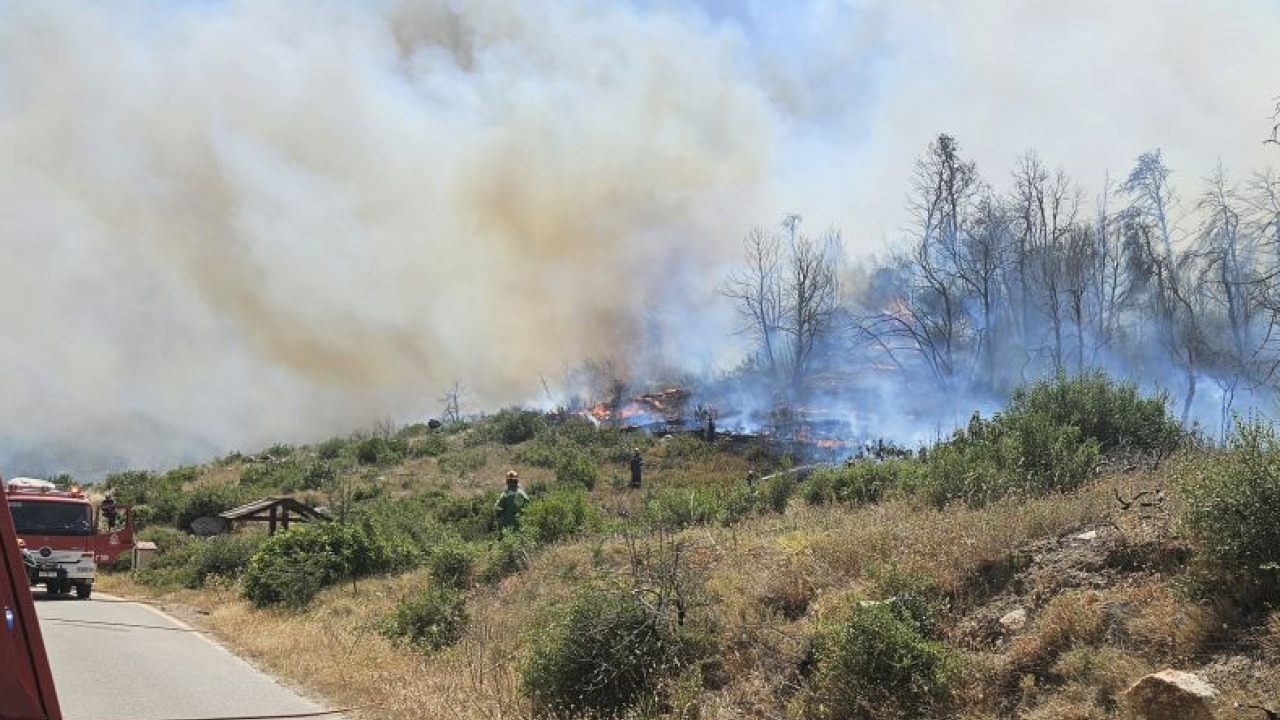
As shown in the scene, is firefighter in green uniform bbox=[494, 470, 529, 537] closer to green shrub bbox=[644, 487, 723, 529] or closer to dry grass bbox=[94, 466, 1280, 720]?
green shrub bbox=[644, 487, 723, 529]

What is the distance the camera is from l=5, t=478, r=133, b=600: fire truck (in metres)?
18.2

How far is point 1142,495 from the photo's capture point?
23.5 feet

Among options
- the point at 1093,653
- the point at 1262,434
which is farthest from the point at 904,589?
the point at 1262,434

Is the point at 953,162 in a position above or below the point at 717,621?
above

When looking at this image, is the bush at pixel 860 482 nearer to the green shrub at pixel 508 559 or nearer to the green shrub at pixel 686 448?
the green shrub at pixel 508 559

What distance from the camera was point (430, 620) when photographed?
38.4 feet

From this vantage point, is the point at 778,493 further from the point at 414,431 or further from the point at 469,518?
the point at 414,431

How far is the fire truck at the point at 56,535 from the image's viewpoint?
1819 cm

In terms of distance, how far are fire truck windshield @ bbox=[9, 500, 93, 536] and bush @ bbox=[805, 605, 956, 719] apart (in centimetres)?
1757

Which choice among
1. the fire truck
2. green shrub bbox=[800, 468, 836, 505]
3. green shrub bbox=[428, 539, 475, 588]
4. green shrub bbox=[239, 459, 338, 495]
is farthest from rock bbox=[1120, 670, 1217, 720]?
green shrub bbox=[239, 459, 338, 495]

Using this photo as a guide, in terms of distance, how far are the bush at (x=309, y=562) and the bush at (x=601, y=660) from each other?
1010cm

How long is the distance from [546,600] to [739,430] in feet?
126

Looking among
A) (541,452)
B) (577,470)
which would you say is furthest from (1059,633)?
(541,452)

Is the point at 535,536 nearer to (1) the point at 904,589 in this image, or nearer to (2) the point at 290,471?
(1) the point at 904,589
